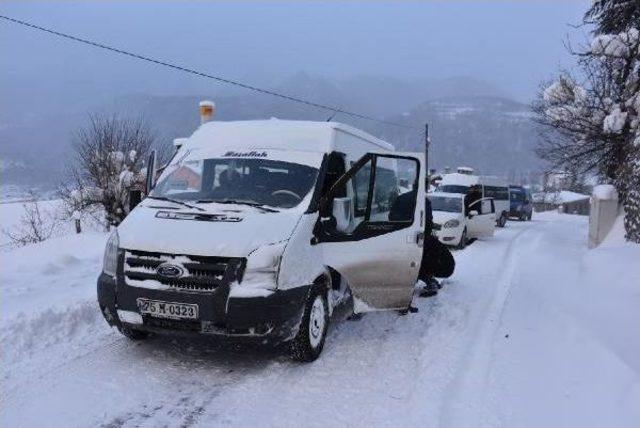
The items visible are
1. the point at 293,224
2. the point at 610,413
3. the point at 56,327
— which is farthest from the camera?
the point at 56,327

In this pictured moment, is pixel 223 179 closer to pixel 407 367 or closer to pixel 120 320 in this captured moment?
pixel 120 320

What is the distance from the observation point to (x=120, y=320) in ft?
16.8

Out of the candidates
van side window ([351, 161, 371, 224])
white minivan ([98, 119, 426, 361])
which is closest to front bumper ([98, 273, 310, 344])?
white minivan ([98, 119, 426, 361])

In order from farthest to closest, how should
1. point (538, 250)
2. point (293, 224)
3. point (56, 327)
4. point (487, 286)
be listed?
point (538, 250), point (487, 286), point (56, 327), point (293, 224)

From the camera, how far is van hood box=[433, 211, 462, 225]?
1586 cm

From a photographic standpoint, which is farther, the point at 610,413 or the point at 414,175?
the point at 414,175

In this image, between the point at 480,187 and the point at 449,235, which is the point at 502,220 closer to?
the point at 480,187

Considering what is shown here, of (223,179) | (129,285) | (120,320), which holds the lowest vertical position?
(120,320)

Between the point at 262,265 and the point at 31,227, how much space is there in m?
22.4

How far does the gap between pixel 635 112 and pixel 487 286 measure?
921cm

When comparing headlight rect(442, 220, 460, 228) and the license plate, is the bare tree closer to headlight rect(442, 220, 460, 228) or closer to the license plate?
headlight rect(442, 220, 460, 228)

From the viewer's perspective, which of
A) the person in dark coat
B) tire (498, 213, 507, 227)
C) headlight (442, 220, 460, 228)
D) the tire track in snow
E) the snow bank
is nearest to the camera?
the tire track in snow

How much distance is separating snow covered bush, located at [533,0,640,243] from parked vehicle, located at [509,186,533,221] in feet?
35.7

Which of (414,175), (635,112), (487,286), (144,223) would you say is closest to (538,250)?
(635,112)
